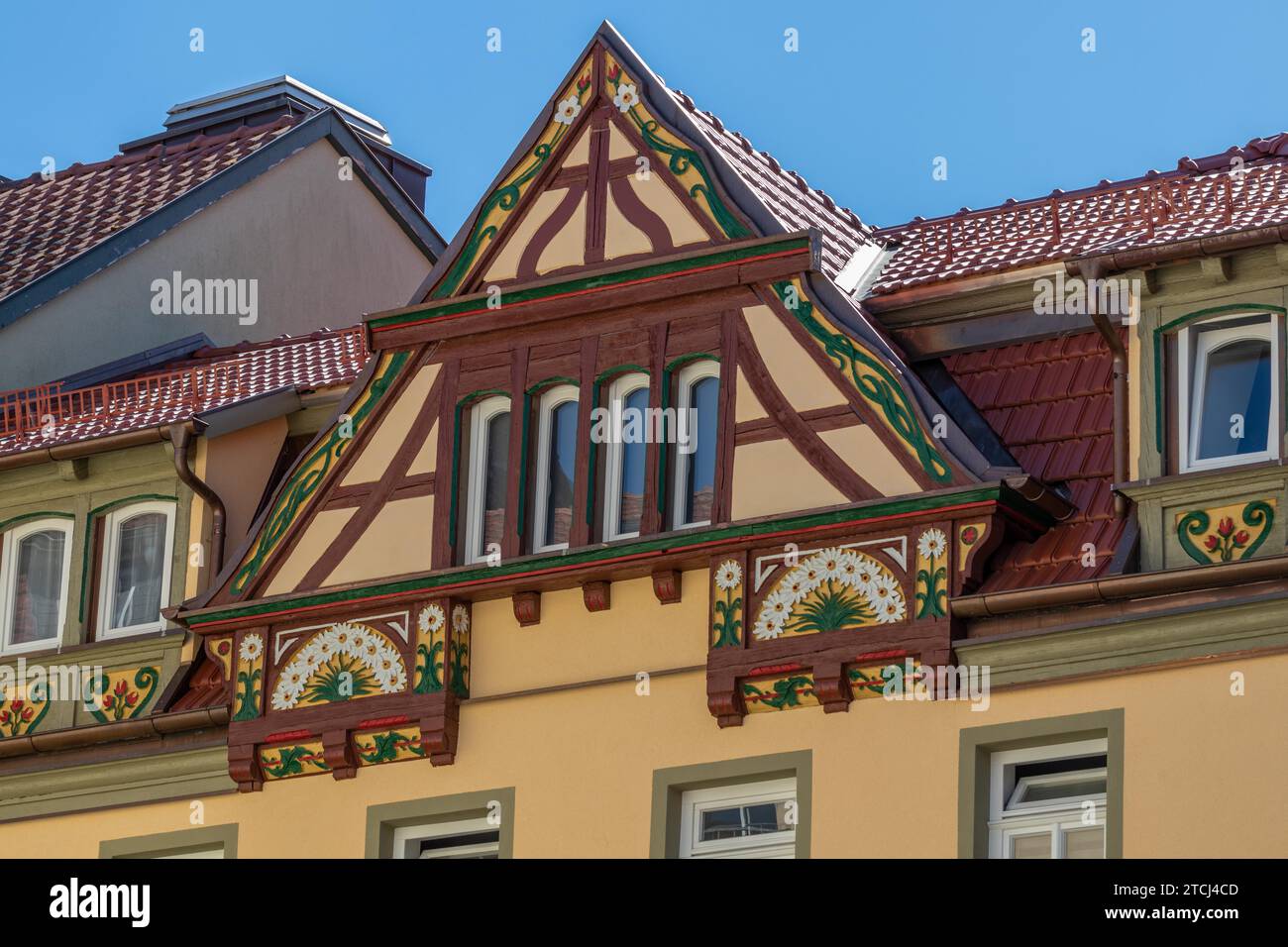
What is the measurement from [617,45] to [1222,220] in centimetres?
466

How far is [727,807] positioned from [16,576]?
6.49 meters

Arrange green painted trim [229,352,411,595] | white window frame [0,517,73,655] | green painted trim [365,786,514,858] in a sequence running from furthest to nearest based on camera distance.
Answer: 1. white window frame [0,517,73,655]
2. green painted trim [229,352,411,595]
3. green painted trim [365,786,514,858]

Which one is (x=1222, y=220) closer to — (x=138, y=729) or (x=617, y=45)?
(x=617, y=45)

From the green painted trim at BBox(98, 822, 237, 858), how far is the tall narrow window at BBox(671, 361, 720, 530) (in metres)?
3.81

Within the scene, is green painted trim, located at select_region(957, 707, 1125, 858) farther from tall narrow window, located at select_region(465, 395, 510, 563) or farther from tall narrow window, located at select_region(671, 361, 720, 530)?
tall narrow window, located at select_region(465, 395, 510, 563)

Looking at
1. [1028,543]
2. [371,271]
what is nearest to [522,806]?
[1028,543]

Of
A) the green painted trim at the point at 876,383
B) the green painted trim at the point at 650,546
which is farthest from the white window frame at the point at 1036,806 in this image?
the green painted trim at the point at 876,383

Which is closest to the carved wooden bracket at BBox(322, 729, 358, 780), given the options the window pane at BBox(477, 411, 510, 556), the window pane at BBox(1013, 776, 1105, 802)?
the window pane at BBox(477, 411, 510, 556)

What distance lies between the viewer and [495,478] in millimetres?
24000

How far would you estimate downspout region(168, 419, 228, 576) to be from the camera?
25.4 m

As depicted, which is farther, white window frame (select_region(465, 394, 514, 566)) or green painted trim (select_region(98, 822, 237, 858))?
green painted trim (select_region(98, 822, 237, 858))

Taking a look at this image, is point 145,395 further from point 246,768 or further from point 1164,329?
point 1164,329

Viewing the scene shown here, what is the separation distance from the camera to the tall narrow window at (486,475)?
78.0 ft

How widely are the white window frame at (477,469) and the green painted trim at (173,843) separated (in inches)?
98.9
